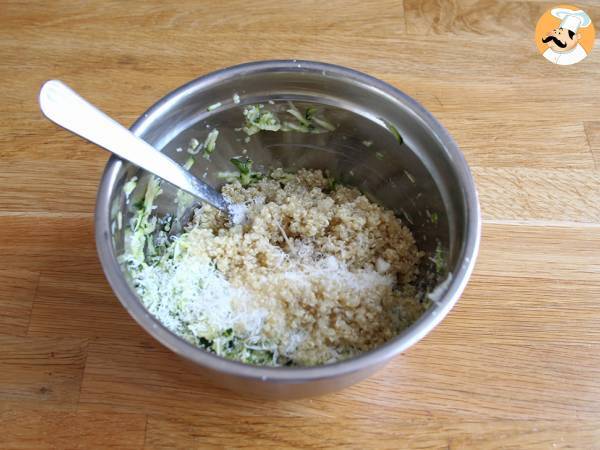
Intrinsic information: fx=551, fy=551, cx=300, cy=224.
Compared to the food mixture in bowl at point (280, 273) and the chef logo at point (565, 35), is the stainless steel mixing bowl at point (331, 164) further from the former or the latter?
the chef logo at point (565, 35)

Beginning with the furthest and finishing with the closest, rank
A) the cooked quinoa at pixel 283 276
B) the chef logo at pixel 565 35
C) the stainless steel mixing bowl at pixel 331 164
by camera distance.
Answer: the chef logo at pixel 565 35, the cooked quinoa at pixel 283 276, the stainless steel mixing bowl at pixel 331 164

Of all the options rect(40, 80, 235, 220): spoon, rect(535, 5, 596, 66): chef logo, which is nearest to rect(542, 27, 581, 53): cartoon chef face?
rect(535, 5, 596, 66): chef logo

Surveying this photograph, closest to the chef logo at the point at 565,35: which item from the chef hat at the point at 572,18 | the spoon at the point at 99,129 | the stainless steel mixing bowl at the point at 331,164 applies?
the chef hat at the point at 572,18

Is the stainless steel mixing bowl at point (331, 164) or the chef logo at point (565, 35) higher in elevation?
the chef logo at point (565, 35)

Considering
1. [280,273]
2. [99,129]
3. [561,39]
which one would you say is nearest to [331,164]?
[280,273]

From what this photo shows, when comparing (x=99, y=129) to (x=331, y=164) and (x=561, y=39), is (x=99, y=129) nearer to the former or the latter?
(x=331, y=164)

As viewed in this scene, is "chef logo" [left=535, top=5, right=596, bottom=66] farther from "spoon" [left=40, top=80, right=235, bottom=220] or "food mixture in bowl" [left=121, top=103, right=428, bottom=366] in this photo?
"spoon" [left=40, top=80, right=235, bottom=220]

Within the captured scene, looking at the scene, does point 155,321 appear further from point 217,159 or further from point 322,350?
point 217,159
